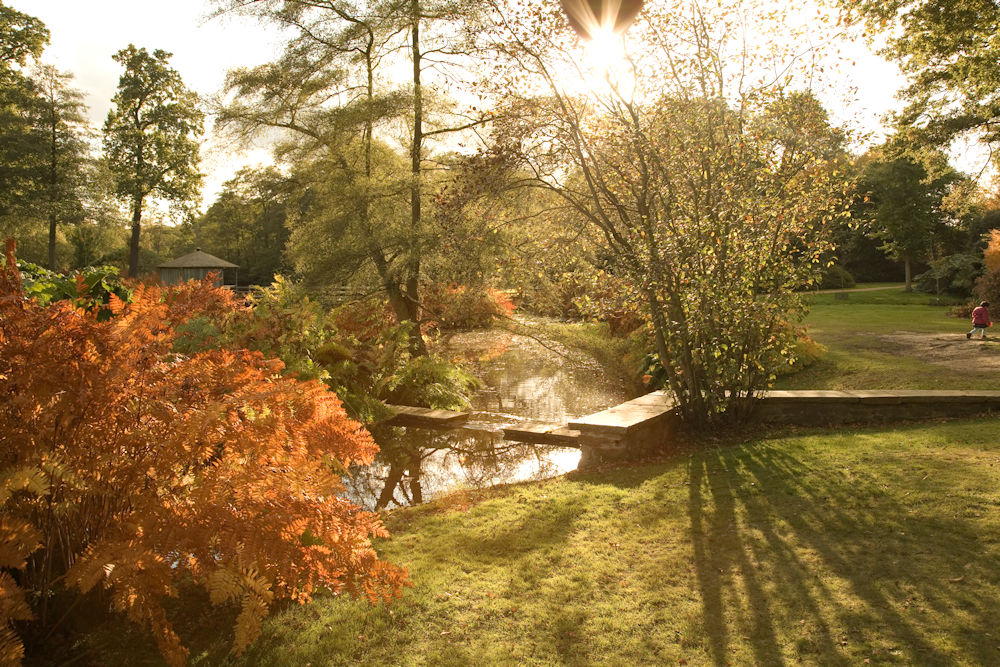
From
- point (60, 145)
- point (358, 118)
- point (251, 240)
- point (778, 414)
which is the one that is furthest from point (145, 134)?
point (778, 414)

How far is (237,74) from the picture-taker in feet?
39.3

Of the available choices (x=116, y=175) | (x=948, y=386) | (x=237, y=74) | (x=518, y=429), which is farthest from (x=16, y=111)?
(x=948, y=386)

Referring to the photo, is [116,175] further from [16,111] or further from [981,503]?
[981,503]

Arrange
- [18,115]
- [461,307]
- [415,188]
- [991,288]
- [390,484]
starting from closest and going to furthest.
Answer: [390,484]
[415,188]
[461,307]
[991,288]
[18,115]

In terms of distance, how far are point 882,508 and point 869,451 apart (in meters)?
1.39

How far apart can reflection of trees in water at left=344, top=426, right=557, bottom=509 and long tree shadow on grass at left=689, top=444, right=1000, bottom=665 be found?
2004mm

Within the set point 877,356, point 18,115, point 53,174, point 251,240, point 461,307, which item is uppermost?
point 18,115

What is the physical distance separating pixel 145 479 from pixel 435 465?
3.99 metres

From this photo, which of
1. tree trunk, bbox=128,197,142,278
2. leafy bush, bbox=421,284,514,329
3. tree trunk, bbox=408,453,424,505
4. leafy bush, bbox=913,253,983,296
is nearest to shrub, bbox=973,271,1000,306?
leafy bush, bbox=913,253,983,296

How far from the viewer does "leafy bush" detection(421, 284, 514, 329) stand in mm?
12523

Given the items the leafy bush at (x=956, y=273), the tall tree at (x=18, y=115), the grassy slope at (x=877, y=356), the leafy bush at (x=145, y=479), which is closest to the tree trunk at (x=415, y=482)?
the leafy bush at (x=145, y=479)

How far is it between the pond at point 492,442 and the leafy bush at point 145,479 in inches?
102

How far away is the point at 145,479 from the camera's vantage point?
251 centimetres

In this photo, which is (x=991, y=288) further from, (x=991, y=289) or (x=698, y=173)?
(x=698, y=173)
